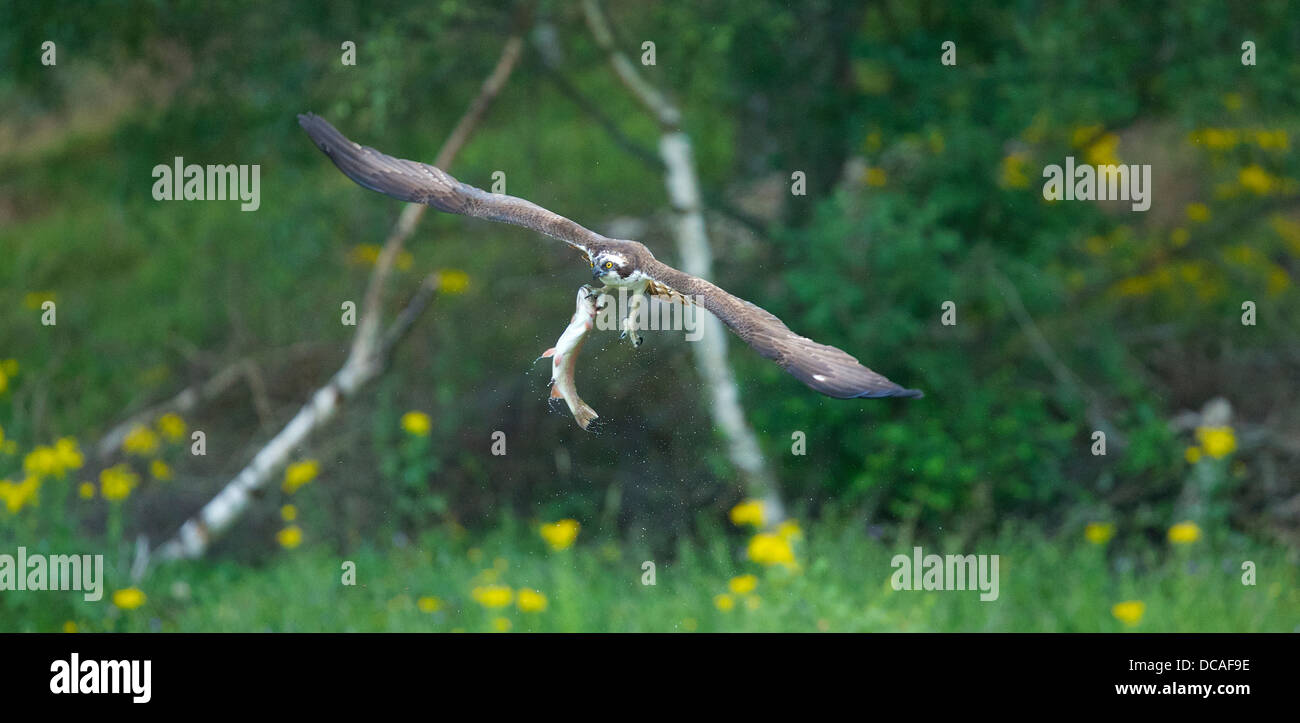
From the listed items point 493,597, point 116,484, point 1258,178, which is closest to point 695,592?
point 493,597

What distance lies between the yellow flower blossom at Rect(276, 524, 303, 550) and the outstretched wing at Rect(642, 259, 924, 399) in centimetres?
442

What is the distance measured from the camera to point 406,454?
7.80m

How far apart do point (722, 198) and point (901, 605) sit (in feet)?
11.4

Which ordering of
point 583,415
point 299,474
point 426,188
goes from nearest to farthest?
1. point 583,415
2. point 426,188
3. point 299,474

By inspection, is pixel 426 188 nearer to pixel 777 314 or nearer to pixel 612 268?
pixel 612 268

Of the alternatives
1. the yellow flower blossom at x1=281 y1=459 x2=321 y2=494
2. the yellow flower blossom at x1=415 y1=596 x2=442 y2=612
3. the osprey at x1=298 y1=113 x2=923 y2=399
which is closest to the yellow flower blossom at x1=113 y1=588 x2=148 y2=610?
the yellow flower blossom at x1=281 y1=459 x2=321 y2=494

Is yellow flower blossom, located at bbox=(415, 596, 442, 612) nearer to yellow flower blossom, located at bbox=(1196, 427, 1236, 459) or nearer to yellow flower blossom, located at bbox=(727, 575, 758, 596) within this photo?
yellow flower blossom, located at bbox=(727, 575, 758, 596)

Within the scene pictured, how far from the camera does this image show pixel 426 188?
144 inches

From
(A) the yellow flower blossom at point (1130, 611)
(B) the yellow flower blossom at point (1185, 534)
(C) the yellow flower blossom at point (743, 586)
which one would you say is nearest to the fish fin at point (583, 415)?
(C) the yellow flower blossom at point (743, 586)

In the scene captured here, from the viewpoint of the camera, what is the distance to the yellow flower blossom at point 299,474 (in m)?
7.16

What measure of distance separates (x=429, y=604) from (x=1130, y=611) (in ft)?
10.4

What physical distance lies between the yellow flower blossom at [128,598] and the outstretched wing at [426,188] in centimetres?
355

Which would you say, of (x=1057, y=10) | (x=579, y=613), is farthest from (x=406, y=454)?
(x=1057, y=10)

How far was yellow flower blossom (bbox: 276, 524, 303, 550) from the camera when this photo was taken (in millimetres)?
7035
